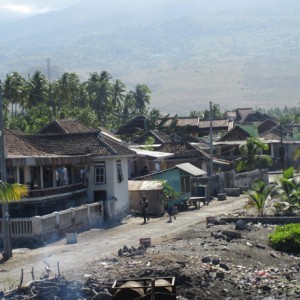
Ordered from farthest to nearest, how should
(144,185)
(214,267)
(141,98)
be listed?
(141,98) < (144,185) < (214,267)

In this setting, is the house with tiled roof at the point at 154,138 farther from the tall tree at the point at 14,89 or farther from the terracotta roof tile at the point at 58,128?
the tall tree at the point at 14,89

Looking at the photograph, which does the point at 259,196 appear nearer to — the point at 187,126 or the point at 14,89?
the point at 14,89

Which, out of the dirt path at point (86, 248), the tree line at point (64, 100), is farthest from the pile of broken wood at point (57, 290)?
Answer: the tree line at point (64, 100)

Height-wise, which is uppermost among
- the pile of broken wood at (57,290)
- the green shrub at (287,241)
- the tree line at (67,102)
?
the tree line at (67,102)

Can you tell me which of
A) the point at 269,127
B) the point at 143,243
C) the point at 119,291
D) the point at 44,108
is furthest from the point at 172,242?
the point at 269,127

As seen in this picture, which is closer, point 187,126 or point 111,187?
point 111,187

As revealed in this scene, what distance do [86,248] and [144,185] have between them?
50.5ft

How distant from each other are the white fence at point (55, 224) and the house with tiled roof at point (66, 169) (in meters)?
1.72

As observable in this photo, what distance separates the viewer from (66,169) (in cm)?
4172

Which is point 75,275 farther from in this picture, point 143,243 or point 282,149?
point 282,149

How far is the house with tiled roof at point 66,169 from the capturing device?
37.8 meters

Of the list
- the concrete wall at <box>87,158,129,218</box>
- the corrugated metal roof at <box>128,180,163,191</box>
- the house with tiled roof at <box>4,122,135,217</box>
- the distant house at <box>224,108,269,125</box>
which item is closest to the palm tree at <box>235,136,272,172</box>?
the corrugated metal roof at <box>128,180,163,191</box>

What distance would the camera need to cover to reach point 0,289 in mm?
24125

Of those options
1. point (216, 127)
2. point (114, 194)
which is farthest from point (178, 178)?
point (216, 127)
